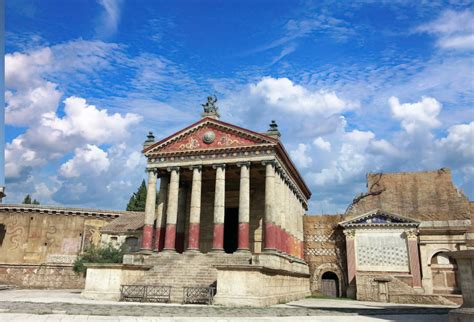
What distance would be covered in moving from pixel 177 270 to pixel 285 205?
10465 mm

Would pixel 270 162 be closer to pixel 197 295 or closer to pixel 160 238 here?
pixel 160 238

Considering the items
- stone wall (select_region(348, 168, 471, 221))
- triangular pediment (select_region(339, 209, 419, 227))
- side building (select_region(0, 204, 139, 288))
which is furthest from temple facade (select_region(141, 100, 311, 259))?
side building (select_region(0, 204, 139, 288))

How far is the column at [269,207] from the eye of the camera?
2648 cm

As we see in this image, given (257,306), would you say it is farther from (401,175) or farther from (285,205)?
(401,175)

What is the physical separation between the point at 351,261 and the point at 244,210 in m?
11.3

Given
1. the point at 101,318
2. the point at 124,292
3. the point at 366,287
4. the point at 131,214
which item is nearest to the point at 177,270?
the point at 124,292

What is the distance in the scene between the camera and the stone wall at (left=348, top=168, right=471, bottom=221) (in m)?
37.5

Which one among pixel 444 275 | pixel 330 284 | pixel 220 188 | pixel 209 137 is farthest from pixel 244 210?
pixel 444 275

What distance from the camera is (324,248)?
36031 mm

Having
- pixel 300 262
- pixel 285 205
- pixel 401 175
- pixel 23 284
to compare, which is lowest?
pixel 23 284

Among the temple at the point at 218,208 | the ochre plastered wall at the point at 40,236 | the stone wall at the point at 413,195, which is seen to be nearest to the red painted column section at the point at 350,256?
the stone wall at the point at 413,195

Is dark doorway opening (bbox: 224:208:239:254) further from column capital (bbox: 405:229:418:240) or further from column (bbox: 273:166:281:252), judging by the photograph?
column capital (bbox: 405:229:418:240)

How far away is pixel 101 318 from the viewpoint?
41.3 feet

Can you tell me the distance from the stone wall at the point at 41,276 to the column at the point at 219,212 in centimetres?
1995
